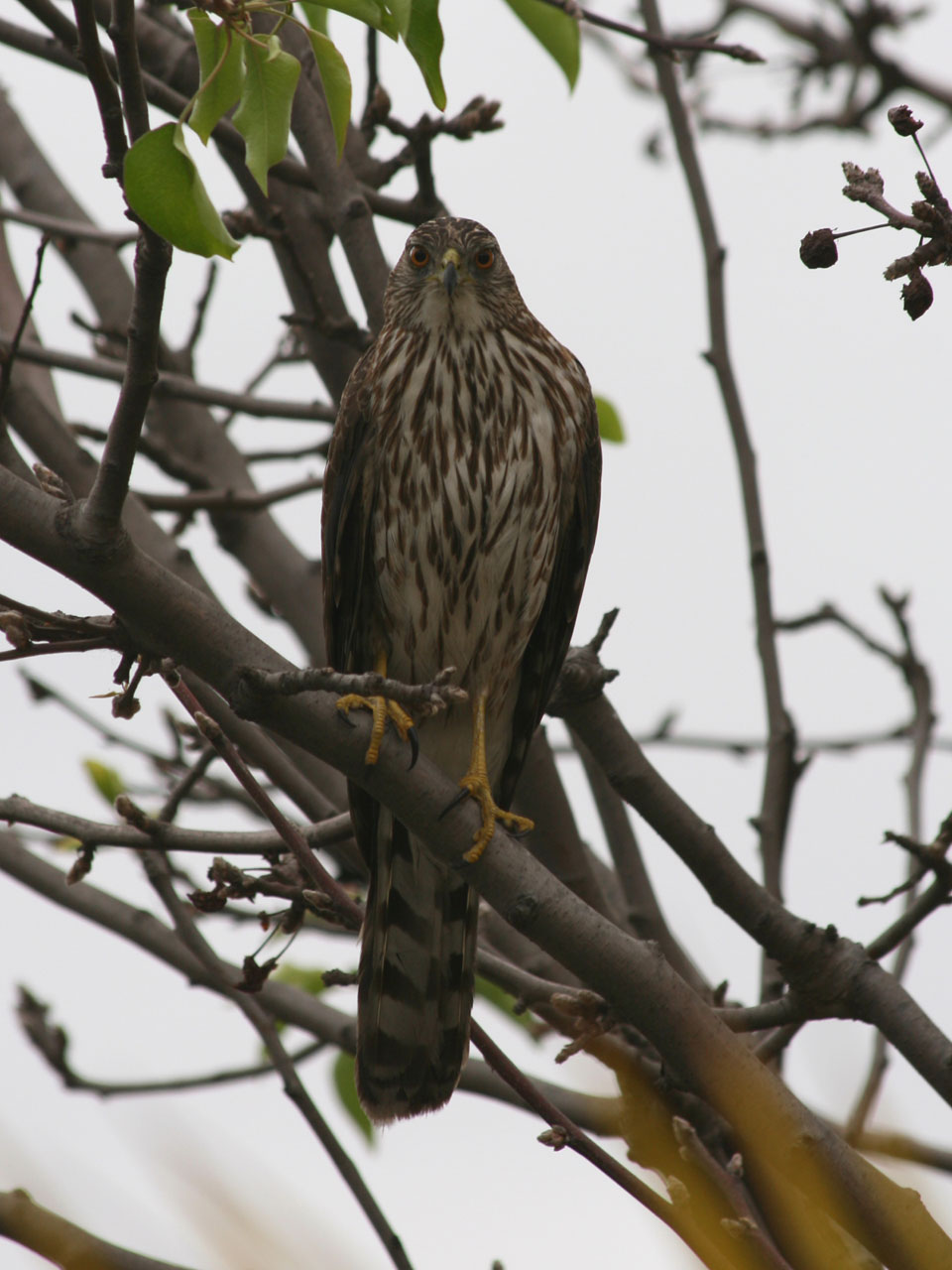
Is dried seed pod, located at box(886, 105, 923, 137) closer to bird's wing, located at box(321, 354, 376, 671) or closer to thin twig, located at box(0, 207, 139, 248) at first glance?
bird's wing, located at box(321, 354, 376, 671)

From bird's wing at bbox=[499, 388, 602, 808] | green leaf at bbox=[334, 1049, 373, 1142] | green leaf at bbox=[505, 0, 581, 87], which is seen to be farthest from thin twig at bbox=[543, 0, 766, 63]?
green leaf at bbox=[334, 1049, 373, 1142]

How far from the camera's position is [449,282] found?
420 cm

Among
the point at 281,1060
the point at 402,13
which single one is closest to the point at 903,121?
the point at 402,13

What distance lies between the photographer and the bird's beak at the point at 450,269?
165 inches

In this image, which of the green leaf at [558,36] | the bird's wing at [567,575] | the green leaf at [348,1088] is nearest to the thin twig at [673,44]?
the green leaf at [558,36]

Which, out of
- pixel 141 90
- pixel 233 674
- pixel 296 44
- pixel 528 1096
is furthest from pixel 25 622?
pixel 296 44

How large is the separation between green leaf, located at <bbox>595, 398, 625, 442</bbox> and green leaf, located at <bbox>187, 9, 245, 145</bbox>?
238 centimetres

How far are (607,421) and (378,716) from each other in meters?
1.67

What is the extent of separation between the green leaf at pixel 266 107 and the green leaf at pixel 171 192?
0.15 meters

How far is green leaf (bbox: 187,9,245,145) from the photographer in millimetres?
1927

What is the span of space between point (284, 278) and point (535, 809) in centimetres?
167

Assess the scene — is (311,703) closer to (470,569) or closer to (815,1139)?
(815,1139)

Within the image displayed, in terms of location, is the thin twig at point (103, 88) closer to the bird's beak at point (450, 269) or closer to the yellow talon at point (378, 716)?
the yellow talon at point (378, 716)

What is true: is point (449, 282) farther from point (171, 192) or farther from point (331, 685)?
point (171, 192)
